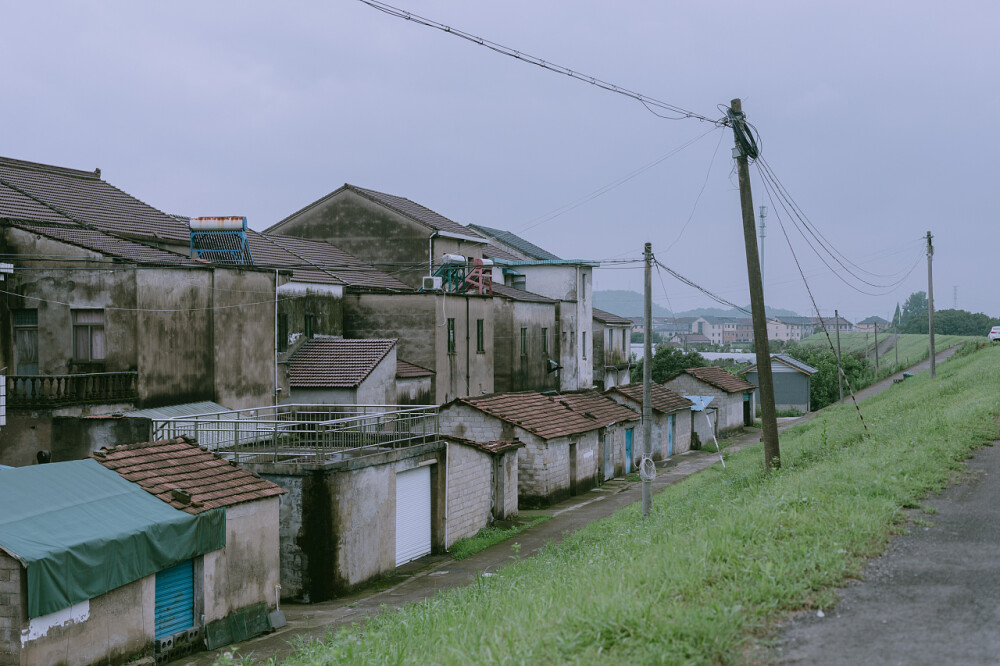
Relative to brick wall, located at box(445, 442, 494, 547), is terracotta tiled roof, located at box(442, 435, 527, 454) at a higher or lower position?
higher

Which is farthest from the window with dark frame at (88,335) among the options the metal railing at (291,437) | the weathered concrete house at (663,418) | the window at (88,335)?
the weathered concrete house at (663,418)

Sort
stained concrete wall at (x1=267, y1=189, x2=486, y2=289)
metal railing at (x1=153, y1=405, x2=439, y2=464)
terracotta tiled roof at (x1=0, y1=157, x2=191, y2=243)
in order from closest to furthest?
metal railing at (x1=153, y1=405, x2=439, y2=464) < terracotta tiled roof at (x1=0, y1=157, x2=191, y2=243) < stained concrete wall at (x1=267, y1=189, x2=486, y2=289)

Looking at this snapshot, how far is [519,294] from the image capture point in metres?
47.1

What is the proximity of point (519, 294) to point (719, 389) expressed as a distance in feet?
43.4

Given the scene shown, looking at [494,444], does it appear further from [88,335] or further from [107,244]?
[107,244]

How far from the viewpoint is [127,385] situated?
2270cm

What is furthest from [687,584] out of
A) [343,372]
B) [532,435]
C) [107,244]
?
[343,372]

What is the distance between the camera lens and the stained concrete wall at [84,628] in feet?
39.3

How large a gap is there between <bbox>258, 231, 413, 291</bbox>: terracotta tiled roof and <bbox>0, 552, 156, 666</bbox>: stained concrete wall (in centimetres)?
1907

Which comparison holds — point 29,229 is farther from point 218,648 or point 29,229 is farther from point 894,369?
point 894,369

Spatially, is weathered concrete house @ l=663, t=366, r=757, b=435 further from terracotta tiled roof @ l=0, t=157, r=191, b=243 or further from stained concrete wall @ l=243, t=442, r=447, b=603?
stained concrete wall @ l=243, t=442, r=447, b=603

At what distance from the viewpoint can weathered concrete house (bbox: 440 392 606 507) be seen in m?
28.2

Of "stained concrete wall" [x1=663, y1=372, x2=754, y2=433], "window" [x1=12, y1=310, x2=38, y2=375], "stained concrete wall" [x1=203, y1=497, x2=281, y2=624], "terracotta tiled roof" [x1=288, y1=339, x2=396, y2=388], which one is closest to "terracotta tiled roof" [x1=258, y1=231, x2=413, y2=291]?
"terracotta tiled roof" [x1=288, y1=339, x2=396, y2=388]

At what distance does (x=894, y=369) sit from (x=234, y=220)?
61870 mm
